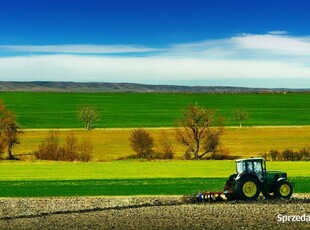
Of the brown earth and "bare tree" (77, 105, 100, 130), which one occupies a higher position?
"bare tree" (77, 105, 100, 130)

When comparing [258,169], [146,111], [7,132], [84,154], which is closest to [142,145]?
[84,154]

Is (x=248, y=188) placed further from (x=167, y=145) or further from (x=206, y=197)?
(x=167, y=145)

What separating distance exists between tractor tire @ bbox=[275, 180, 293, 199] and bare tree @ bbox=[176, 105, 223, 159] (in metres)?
51.3

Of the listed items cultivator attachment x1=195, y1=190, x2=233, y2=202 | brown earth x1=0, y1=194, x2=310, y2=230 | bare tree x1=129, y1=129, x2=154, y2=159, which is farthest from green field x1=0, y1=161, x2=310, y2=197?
bare tree x1=129, y1=129, x2=154, y2=159

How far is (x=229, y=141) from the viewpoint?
99.4m

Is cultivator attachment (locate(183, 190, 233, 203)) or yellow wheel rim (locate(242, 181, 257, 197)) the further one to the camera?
cultivator attachment (locate(183, 190, 233, 203))

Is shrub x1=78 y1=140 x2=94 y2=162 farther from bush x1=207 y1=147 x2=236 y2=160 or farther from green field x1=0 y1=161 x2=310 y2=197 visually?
bush x1=207 y1=147 x2=236 y2=160

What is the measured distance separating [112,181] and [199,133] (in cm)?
3956

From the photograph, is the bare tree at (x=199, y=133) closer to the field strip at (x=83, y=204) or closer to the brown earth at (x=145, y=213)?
the field strip at (x=83, y=204)

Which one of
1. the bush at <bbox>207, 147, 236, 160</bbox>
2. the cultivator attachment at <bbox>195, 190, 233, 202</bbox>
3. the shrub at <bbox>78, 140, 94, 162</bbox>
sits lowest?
the bush at <bbox>207, 147, 236, 160</bbox>

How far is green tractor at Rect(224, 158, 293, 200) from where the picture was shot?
1108 inches

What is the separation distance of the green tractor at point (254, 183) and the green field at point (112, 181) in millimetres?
6499

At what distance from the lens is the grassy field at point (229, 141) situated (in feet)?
286

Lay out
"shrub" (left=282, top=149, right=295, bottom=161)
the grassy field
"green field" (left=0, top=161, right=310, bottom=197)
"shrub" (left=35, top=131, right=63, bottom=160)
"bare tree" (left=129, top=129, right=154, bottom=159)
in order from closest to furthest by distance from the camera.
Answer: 1. "green field" (left=0, top=161, right=310, bottom=197)
2. "shrub" (left=282, top=149, right=295, bottom=161)
3. "shrub" (left=35, top=131, right=63, bottom=160)
4. "bare tree" (left=129, top=129, right=154, bottom=159)
5. the grassy field
